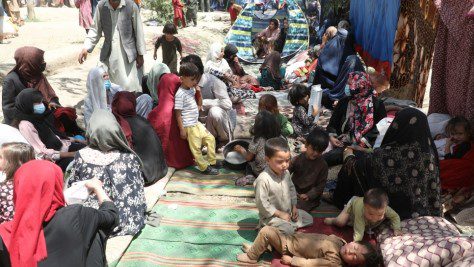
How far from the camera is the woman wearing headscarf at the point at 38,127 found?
3.91m

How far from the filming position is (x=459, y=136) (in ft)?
13.0

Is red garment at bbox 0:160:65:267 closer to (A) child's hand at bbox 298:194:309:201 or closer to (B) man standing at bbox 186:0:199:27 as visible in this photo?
(A) child's hand at bbox 298:194:309:201

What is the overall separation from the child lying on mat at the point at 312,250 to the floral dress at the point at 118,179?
95cm

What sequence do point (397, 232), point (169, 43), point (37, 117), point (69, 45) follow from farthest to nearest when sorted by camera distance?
point (69, 45) → point (169, 43) → point (37, 117) → point (397, 232)

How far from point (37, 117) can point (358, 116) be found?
10.3 feet

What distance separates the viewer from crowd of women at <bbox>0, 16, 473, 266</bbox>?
2.32 meters

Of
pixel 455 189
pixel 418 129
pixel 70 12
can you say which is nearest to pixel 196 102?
pixel 418 129

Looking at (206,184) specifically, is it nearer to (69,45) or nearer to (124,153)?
(124,153)

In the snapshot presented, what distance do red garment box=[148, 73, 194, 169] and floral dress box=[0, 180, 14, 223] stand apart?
210cm

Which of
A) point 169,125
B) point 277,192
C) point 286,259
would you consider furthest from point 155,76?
point 286,259

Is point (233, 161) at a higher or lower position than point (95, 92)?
lower

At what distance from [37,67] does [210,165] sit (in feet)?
7.00

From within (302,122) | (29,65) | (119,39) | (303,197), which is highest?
(119,39)

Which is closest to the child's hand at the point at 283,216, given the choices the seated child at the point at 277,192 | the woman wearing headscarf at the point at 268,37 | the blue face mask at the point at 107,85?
the seated child at the point at 277,192
